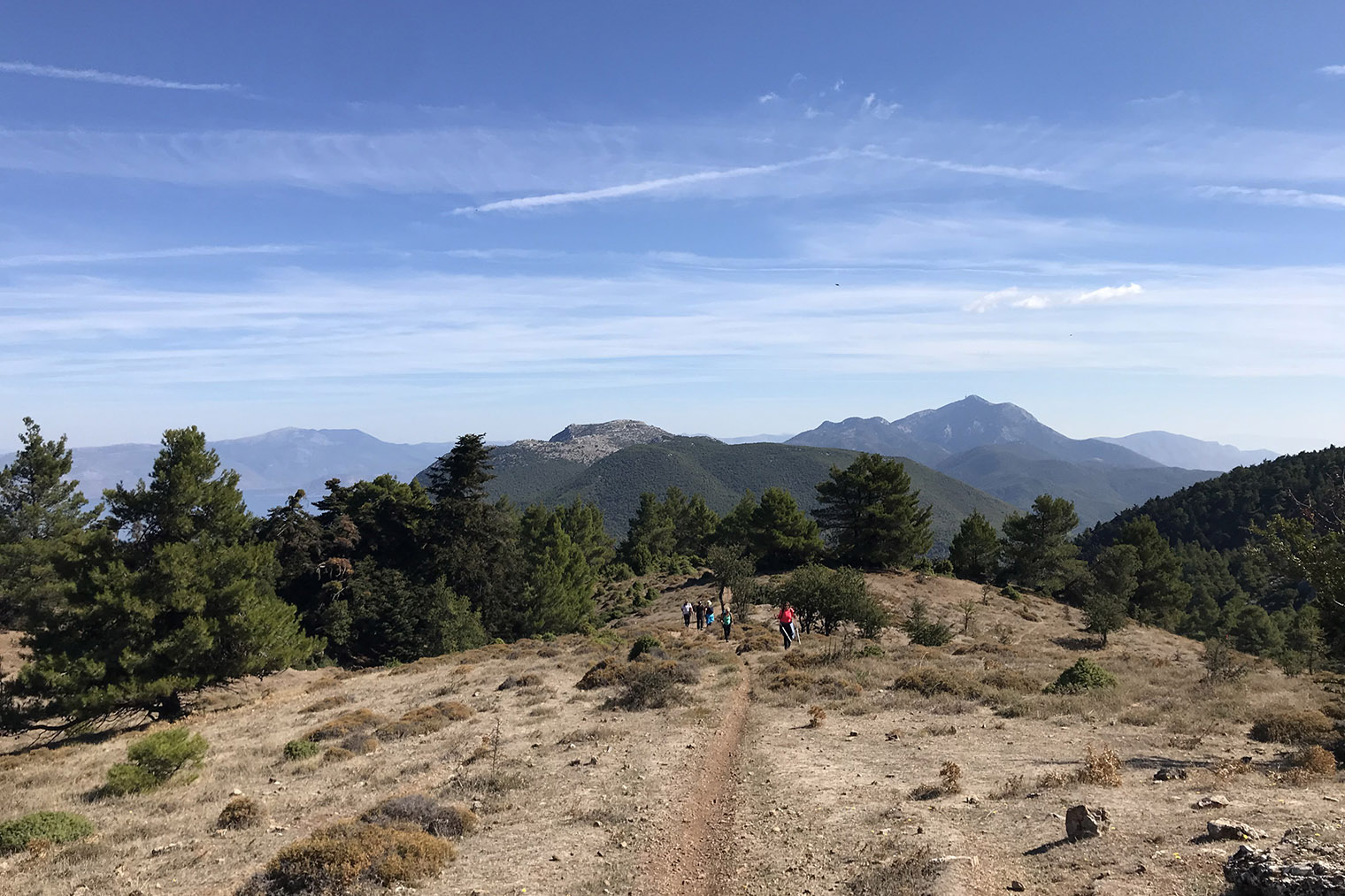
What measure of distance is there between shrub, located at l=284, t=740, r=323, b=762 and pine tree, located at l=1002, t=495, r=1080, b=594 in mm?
60065

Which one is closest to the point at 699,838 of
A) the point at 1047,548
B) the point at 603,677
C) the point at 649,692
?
the point at 649,692

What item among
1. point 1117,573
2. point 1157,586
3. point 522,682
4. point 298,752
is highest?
point 298,752

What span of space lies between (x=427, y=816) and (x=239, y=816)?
3.99 m

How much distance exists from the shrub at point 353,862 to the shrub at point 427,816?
0.93 m

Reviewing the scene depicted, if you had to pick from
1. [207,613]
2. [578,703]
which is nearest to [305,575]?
[207,613]

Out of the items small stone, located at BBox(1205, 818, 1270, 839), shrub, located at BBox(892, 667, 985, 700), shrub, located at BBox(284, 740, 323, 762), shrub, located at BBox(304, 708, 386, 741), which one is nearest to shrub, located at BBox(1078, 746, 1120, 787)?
Answer: small stone, located at BBox(1205, 818, 1270, 839)

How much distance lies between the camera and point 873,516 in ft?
186

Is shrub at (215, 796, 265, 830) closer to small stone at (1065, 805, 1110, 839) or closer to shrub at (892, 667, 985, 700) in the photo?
small stone at (1065, 805, 1110, 839)

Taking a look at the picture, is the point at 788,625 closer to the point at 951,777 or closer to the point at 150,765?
the point at 951,777

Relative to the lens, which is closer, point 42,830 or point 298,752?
point 42,830

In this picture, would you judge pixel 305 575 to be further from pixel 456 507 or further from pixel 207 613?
pixel 207 613

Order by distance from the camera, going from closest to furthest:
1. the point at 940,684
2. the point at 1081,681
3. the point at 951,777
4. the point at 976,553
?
1. the point at 951,777
2. the point at 1081,681
3. the point at 940,684
4. the point at 976,553

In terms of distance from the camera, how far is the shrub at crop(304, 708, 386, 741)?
746 inches

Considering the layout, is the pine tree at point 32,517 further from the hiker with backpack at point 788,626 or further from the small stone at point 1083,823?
the small stone at point 1083,823
